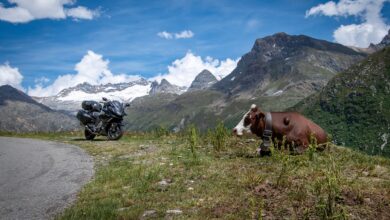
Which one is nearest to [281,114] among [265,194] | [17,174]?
Result: [265,194]

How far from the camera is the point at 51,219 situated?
25.8ft

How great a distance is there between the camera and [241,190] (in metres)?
9.16

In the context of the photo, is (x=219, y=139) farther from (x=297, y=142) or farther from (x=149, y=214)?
(x=149, y=214)

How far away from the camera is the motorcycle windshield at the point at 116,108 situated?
26.7 meters

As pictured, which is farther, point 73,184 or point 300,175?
point 73,184

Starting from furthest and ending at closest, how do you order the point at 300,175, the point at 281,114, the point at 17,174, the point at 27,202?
the point at 281,114, the point at 17,174, the point at 300,175, the point at 27,202

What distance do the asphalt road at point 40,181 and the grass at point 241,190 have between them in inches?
19.4

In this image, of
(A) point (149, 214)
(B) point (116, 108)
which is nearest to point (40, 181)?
(A) point (149, 214)

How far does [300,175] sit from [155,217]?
411cm

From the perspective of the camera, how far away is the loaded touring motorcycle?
2691cm

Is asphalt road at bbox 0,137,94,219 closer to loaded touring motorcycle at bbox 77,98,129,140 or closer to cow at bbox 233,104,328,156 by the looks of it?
cow at bbox 233,104,328,156

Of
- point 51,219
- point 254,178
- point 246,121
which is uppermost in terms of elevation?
point 246,121

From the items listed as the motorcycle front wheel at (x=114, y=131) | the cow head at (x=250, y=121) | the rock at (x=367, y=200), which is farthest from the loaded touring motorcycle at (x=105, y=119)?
the rock at (x=367, y=200)

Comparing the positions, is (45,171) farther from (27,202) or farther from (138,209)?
(138,209)
